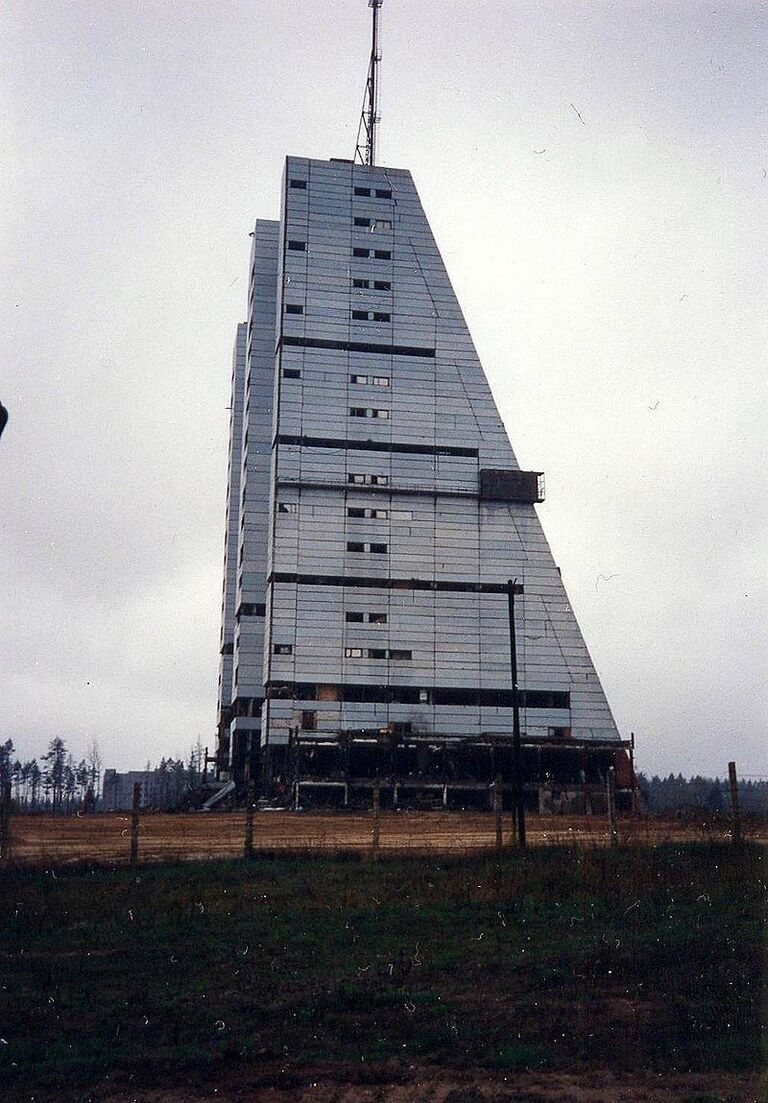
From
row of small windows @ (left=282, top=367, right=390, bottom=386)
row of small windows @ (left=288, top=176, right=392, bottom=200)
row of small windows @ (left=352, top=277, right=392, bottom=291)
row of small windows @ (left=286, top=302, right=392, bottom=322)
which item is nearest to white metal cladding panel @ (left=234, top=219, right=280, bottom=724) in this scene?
row of small windows @ (left=282, top=367, right=390, bottom=386)

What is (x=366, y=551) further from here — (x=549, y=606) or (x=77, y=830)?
(x=77, y=830)

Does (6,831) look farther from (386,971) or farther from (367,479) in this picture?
(367,479)

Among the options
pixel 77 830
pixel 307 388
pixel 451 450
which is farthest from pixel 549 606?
pixel 77 830

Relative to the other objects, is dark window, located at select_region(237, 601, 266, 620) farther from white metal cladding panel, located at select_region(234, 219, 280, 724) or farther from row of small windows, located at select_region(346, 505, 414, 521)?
row of small windows, located at select_region(346, 505, 414, 521)

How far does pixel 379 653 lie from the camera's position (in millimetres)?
86000

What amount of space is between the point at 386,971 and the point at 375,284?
8449 cm

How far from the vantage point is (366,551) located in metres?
87.9

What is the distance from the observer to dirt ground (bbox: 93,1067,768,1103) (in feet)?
30.9

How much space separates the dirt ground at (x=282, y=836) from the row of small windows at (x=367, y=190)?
217ft

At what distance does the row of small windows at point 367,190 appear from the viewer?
311 feet

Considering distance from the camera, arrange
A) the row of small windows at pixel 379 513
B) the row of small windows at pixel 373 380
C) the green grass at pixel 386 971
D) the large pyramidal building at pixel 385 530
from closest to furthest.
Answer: the green grass at pixel 386 971
the large pyramidal building at pixel 385 530
the row of small windows at pixel 379 513
the row of small windows at pixel 373 380

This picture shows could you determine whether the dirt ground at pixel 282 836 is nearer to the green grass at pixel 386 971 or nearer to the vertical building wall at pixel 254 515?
the green grass at pixel 386 971

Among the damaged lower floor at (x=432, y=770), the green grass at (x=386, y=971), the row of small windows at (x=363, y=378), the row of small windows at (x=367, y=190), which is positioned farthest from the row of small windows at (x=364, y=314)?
the green grass at (x=386, y=971)

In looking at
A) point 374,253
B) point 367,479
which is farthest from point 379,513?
point 374,253
